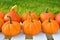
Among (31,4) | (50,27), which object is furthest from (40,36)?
(31,4)

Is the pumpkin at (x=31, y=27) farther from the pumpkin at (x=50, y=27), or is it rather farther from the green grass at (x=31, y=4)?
the green grass at (x=31, y=4)

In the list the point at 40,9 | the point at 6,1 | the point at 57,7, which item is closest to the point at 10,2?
the point at 6,1

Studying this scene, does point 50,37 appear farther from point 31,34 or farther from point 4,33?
point 4,33

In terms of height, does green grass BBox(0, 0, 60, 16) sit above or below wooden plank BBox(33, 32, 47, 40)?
above

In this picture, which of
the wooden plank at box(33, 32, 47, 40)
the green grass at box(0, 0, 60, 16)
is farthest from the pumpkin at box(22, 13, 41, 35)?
the green grass at box(0, 0, 60, 16)

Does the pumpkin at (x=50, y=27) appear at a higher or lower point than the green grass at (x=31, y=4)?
lower

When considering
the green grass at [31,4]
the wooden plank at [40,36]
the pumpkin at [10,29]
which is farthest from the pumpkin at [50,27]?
the green grass at [31,4]

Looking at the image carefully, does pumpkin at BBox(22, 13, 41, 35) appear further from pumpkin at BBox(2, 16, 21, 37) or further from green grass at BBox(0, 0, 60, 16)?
green grass at BBox(0, 0, 60, 16)

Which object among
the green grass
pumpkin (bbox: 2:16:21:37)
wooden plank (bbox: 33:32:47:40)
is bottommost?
wooden plank (bbox: 33:32:47:40)

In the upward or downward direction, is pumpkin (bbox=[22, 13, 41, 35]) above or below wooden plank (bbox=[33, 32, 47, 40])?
above

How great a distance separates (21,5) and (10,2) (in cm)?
18

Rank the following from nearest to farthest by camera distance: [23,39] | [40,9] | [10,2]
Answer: [23,39], [40,9], [10,2]

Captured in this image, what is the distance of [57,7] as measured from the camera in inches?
92.0

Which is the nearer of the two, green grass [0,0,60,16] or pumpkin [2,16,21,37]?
pumpkin [2,16,21,37]
